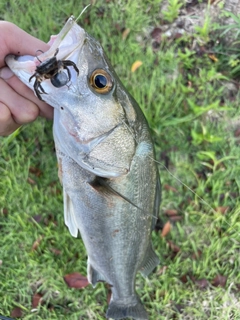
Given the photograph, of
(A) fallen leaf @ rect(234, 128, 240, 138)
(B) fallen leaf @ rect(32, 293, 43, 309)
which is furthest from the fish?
(A) fallen leaf @ rect(234, 128, 240, 138)

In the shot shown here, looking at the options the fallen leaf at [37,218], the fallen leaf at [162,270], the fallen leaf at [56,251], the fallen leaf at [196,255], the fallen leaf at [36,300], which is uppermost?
the fallen leaf at [37,218]

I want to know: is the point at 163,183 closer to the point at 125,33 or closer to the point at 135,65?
the point at 135,65

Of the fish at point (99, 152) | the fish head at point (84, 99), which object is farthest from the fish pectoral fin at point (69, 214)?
the fish head at point (84, 99)

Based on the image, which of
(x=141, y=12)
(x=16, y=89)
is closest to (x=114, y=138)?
(x=16, y=89)

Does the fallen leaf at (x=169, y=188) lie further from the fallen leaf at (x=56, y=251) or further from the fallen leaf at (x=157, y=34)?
the fallen leaf at (x=157, y=34)

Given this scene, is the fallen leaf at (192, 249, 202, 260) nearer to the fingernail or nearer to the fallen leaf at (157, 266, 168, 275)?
the fallen leaf at (157, 266, 168, 275)

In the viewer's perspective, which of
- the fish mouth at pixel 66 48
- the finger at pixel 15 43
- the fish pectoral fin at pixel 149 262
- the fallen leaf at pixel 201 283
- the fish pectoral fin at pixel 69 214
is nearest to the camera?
the fish mouth at pixel 66 48

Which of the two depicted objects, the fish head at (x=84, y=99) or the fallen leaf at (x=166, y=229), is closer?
the fish head at (x=84, y=99)
